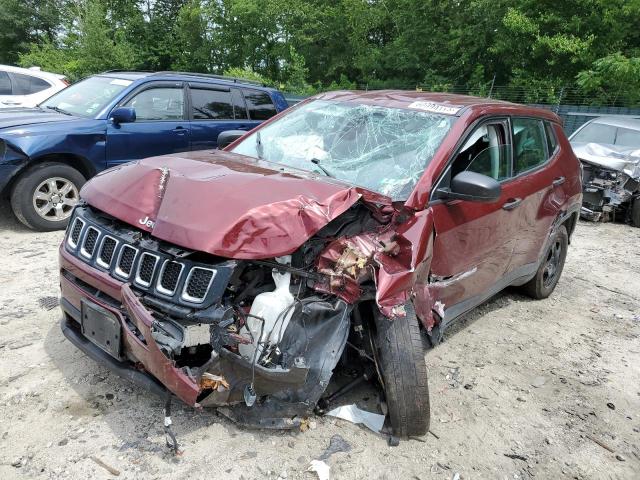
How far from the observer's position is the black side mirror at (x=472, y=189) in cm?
295

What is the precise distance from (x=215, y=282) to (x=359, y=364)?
112 centimetres

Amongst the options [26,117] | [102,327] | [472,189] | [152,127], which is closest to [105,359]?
[102,327]

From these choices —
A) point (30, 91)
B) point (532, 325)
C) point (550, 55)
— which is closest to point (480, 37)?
point (550, 55)

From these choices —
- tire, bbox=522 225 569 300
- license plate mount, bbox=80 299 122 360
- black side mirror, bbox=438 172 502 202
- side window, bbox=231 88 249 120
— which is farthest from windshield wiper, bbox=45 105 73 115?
tire, bbox=522 225 569 300

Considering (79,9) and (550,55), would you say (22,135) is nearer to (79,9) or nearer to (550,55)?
(550,55)

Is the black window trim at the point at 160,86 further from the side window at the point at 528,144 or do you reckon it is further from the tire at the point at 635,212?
the tire at the point at 635,212

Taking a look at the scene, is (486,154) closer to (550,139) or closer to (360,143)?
(360,143)

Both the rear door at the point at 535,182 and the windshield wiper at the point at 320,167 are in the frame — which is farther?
the rear door at the point at 535,182

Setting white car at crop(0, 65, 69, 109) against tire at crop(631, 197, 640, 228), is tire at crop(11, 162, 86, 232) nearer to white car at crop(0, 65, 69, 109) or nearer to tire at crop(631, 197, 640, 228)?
white car at crop(0, 65, 69, 109)

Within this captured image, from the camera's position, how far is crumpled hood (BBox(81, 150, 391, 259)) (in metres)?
2.37

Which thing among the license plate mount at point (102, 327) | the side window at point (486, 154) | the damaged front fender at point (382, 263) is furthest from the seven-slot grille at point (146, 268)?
the side window at point (486, 154)

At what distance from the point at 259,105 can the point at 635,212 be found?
655cm

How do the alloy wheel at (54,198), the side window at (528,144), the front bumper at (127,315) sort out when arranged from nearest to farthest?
the front bumper at (127,315) → the side window at (528,144) → the alloy wheel at (54,198)

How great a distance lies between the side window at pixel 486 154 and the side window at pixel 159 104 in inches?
174
